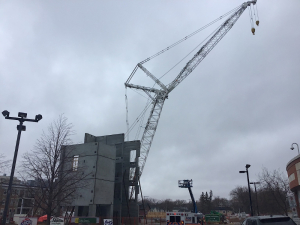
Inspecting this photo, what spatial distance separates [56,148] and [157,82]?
39.7 m

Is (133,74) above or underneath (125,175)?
above

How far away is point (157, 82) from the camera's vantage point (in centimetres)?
5653

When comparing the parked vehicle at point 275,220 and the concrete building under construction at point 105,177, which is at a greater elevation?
the concrete building under construction at point 105,177

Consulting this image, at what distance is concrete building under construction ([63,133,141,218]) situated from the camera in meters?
32.2

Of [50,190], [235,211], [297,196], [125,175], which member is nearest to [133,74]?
[125,175]

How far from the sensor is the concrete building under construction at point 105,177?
3225 centimetres

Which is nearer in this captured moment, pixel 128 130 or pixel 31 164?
pixel 31 164

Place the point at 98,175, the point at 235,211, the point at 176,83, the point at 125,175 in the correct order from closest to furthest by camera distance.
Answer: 1. the point at 98,175
2. the point at 125,175
3. the point at 176,83
4. the point at 235,211

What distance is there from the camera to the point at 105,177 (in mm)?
34625

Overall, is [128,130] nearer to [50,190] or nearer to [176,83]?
[176,83]

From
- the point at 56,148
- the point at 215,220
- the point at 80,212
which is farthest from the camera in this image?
the point at 215,220

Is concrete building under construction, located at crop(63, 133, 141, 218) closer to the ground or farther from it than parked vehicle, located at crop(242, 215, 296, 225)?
farther from it

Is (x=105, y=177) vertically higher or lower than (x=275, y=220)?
higher

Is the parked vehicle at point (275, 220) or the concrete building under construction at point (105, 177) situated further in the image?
the concrete building under construction at point (105, 177)
